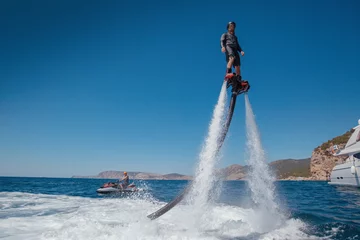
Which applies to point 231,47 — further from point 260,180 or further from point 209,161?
point 260,180

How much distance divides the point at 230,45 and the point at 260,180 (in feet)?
16.1

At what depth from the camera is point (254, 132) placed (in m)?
7.89

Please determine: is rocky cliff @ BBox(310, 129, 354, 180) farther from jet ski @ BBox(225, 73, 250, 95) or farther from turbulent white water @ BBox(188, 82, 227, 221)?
jet ski @ BBox(225, 73, 250, 95)

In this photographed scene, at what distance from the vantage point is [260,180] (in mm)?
8578

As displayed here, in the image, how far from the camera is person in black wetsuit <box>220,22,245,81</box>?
6276mm

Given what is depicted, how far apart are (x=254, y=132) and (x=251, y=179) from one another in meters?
1.97

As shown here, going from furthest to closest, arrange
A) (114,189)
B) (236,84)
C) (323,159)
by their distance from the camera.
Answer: (323,159) → (114,189) → (236,84)

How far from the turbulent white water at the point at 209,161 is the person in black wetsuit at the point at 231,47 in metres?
0.55

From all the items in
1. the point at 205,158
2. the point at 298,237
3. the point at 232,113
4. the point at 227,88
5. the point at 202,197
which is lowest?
the point at 298,237

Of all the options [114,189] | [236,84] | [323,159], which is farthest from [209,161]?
[323,159]

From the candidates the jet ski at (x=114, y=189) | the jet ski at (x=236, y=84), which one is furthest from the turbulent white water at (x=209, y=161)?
the jet ski at (x=114, y=189)

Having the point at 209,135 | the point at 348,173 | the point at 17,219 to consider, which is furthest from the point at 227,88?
the point at 348,173

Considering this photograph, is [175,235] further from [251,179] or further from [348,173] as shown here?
[348,173]

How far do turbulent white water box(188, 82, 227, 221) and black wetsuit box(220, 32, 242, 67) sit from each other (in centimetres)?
72
